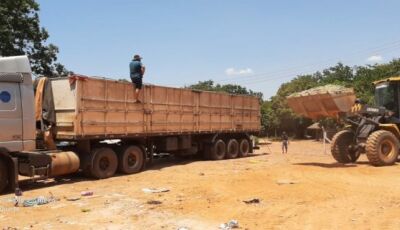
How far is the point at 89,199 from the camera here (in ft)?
36.0

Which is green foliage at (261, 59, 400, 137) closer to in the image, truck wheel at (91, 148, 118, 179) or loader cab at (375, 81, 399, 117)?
loader cab at (375, 81, 399, 117)

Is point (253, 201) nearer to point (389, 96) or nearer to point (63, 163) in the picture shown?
point (63, 163)

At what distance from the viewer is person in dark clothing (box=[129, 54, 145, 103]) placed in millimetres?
16625

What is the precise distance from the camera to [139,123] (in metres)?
17.0

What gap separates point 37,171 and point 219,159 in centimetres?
1072

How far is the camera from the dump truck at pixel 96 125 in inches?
481

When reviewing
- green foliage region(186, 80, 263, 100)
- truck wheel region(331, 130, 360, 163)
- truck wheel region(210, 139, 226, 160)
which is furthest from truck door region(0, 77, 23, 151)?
green foliage region(186, 80, 263, 100)

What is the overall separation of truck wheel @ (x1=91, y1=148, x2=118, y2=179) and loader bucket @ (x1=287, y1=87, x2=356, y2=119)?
657cm

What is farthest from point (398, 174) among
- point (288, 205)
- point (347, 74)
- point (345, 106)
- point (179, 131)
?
point (347, 74)

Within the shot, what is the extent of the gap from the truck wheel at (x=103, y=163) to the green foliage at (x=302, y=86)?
127ft

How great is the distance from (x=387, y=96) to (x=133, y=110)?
9.48 metres

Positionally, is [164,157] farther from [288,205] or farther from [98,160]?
[288,205]

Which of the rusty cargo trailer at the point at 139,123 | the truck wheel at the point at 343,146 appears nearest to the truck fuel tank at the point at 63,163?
the rusty cargo trailer at the point at 139,123

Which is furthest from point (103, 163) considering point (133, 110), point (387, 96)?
point (387, 96)
